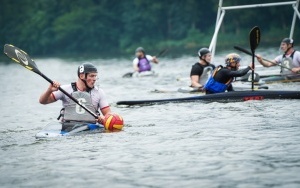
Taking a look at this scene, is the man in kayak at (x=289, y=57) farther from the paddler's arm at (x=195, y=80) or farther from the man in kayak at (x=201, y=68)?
the paddler's arm at (x=195, y=80)

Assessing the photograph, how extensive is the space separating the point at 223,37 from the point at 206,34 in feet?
18.5

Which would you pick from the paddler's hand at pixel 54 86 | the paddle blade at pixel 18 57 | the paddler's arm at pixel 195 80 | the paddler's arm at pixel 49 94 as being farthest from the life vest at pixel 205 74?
the paddler's hand at pixel 54 86

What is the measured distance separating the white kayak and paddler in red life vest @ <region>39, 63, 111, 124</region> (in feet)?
0.47

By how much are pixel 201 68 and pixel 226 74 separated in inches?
105

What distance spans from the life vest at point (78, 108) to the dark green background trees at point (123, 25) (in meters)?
51.3

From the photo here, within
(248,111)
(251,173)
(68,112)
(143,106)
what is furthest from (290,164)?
(143,106)

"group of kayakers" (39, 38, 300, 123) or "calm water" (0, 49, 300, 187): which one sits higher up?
"group of kayakers" (39, 38, 300, 123)

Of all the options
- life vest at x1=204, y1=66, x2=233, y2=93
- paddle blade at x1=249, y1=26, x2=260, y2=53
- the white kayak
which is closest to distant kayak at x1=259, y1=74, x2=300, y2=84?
paddle blade at x1=249, y1=26, x2=260, y2=53

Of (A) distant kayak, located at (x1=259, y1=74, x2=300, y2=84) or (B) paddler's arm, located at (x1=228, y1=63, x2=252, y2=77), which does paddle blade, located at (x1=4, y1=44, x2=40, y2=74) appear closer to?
(B) paddler's arm, located at (x1=228, y1=63, x2=252, y2=77)

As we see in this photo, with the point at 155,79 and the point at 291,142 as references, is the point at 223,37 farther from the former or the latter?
the point at 291,142

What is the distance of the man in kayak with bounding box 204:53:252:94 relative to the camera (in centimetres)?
1481

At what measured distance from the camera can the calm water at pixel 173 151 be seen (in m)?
7.56

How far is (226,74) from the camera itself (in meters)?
15.0

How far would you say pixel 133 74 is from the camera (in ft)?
96.1
